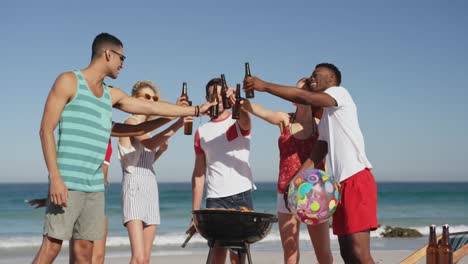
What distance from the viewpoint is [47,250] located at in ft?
13.2

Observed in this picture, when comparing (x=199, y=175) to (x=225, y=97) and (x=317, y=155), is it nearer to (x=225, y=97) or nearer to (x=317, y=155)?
(x=225, y=97)

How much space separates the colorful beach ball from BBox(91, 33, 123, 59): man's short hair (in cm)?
160

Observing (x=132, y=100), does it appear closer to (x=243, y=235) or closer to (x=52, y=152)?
(x=52, y=152)

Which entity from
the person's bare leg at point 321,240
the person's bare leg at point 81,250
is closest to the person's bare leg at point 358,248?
A: the person's bare leg at point 321,240

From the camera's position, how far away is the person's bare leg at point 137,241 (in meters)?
5.59

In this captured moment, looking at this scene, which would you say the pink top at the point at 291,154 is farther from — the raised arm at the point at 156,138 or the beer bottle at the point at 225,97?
the raised arm at the point at 156,138

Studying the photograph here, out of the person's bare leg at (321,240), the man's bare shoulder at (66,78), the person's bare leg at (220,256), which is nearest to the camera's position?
the man's bare shoulder at (66,78)

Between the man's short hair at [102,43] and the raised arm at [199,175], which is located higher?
the man's short hair at [102,43]

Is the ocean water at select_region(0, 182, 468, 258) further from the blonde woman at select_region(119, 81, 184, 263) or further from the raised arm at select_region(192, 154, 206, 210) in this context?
the blonde woman at select_region(119, 81, 184, 263)

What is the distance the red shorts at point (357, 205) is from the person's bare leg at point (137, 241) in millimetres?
1884

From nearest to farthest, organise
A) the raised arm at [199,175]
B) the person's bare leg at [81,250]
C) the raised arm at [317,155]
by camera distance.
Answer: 1. the person's bare leg at [81,250]
2. the raised arm at [317,155]
3. the raised arm at [199,175]

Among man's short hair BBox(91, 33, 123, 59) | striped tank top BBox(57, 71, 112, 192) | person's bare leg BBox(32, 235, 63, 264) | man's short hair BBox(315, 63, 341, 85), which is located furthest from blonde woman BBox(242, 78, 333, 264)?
person's bare leg BBox(32, 235, 63, 264)

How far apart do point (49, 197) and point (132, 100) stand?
1052 mm

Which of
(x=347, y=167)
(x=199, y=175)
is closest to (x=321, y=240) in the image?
(x=347, y=167)
